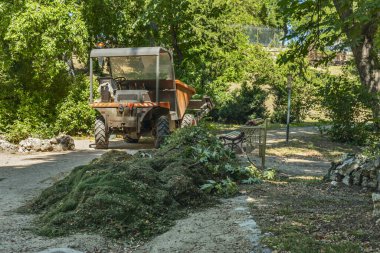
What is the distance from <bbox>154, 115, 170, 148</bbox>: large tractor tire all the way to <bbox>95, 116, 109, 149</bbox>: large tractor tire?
145 cm

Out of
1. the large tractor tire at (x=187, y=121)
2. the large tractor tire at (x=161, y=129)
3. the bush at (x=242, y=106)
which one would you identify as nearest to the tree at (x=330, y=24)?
the large tractor tire at (x=161, y=129)

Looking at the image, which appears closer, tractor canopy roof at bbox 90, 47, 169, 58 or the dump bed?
tractor canopy roof at bbox 90, 47, 169, 58

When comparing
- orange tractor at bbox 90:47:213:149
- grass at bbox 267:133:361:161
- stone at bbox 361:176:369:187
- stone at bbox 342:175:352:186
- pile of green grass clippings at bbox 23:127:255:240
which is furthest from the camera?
orange tractor at bbox 90:47:213:149

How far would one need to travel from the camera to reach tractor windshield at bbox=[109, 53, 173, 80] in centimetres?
1502

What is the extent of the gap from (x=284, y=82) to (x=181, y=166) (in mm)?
22653

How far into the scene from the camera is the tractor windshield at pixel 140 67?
1502 centimetres

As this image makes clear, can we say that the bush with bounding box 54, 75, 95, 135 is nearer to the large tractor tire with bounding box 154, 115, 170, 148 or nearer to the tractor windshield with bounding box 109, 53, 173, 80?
the tractor windshield with bounding box 109, 53, 173, 80

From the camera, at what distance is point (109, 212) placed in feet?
19.6

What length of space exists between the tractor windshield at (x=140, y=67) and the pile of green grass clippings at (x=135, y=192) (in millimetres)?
6000

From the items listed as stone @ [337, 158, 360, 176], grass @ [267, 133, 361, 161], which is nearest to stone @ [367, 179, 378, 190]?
stone @ [337, 158, 360, 176]

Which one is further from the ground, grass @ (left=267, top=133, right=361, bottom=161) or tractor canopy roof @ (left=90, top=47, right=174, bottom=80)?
tractor canopy roof @ (left=90, top=47, right=174, bottom=80)

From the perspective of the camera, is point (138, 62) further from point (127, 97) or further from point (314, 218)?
point (314, 218)

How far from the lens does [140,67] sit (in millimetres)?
15180

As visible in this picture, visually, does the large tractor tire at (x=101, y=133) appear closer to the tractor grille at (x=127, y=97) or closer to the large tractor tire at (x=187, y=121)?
the tractor grille at (x=127, y=97)
